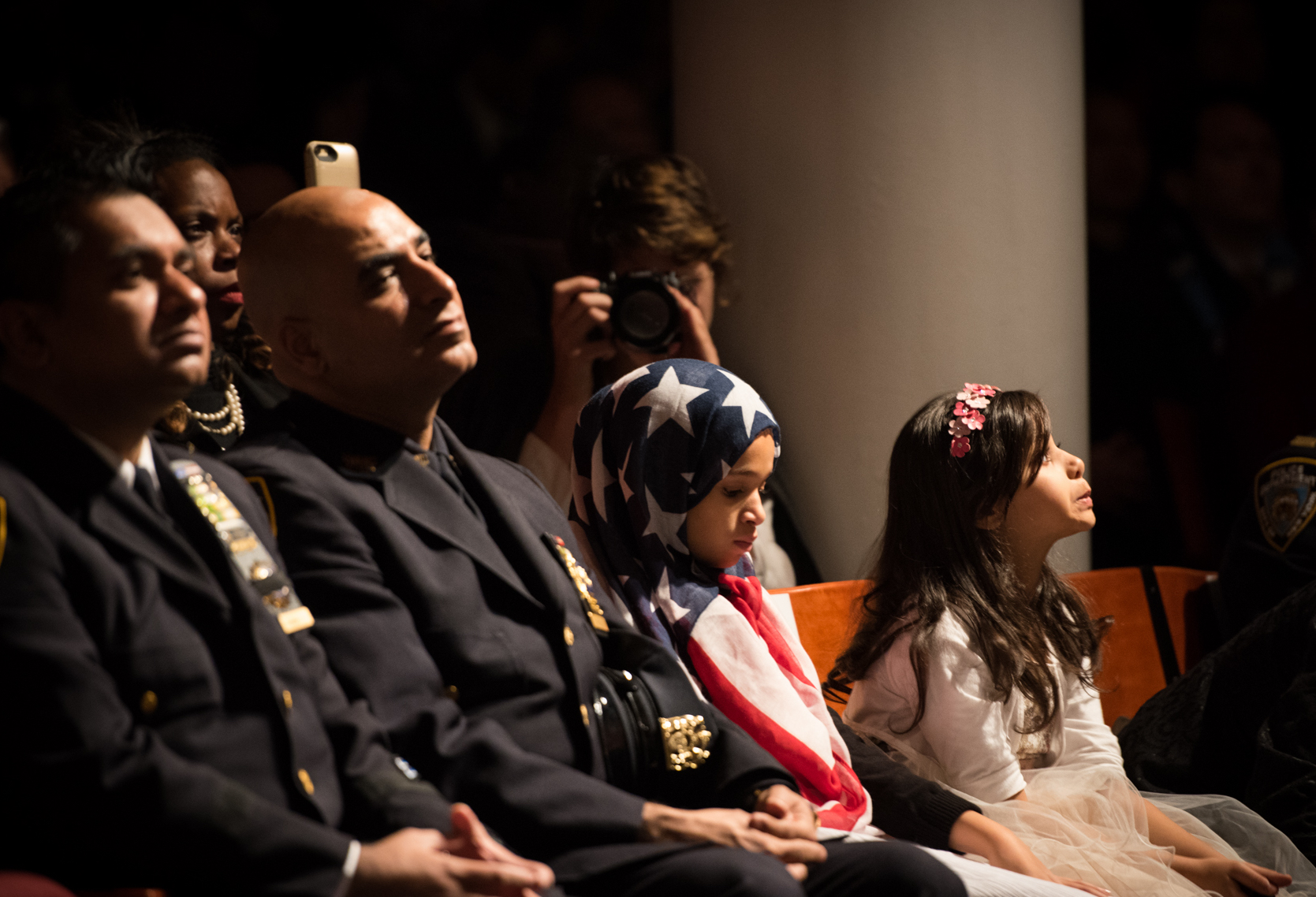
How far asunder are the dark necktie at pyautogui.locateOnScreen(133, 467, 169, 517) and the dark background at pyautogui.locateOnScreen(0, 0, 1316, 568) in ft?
4.94

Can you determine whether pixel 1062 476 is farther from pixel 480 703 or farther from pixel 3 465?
pixel 3 465

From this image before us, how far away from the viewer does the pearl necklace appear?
2189mm

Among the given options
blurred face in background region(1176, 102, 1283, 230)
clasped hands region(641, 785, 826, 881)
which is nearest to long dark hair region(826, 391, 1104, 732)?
clasped hands region(641, 785, 826, 881)

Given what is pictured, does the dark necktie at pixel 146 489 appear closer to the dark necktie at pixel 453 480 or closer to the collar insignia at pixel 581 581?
the dark necktie at pixel 453 480

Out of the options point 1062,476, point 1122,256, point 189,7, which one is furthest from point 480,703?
point 1122,256

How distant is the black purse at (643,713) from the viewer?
1768 millimetres

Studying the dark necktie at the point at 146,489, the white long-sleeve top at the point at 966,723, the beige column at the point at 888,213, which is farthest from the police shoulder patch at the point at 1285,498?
the dark necktie at the point at 146,489

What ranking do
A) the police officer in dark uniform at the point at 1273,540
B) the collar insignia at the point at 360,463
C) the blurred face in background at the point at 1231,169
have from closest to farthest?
the collar insignia at the point at 360,463
the police officer in dark uniform at the point at 1273,540
the blurred face in background at the point at 1231,169

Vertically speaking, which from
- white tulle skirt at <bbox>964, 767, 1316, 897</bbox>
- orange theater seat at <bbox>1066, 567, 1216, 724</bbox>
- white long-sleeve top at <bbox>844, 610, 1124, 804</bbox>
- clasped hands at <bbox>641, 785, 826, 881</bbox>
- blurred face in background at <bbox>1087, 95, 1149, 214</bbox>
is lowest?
orange theater seat at <bbox>1066, 567, 1216, 724</bbox>

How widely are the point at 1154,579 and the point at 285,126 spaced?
2667 mm

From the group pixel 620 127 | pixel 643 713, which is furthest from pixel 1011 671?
pixel 620 127

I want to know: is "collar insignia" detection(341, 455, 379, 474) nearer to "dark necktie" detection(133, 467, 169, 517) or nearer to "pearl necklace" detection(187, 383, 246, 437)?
"dark necktie" detection(133, 467, 169, 517)

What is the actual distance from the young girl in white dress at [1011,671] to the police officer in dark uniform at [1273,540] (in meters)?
0.80

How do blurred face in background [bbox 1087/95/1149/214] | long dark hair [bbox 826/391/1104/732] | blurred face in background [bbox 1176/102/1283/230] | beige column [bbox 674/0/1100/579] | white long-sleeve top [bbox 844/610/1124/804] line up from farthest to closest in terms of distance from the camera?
blurred face in background [bbox 1176/102/1283/230] < blurred face in background [bbox 1087/95/1149/214] < beige column [bbox 674/0/1100/579] < long dark hair [bbox 826/391/1104/732] < white long-sleeve top [bbox 844/610/1124/804]
